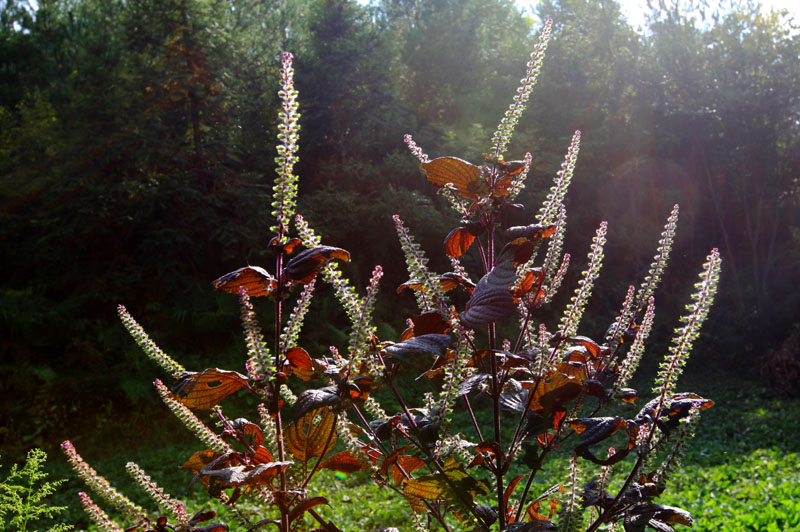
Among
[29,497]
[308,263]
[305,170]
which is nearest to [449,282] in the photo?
[308,263]

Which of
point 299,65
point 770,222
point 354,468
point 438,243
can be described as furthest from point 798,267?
point 354,468

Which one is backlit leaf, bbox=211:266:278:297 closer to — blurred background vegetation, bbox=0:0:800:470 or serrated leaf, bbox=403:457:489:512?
serrated leaf, bbox=403:457:489:512

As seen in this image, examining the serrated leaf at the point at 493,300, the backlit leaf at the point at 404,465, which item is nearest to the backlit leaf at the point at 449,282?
the serrated leaf at the point at 493,300

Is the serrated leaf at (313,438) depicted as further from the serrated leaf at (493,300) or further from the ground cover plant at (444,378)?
the serrated leaf at (493,300)

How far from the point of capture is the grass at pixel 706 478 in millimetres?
3803

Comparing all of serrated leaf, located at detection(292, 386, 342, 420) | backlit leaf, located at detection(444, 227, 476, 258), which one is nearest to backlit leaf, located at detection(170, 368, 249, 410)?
serrated leaf, located at detection(292, 386, 342, 420)

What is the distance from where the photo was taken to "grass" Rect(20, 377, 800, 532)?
380 centimetres

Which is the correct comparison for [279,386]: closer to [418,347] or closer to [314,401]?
[314,401]

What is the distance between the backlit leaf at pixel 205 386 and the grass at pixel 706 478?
6.79ft

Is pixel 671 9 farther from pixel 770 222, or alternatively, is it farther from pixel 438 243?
pixel 438 243

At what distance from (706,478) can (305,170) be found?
8531 mm

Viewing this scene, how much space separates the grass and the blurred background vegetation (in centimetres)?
78

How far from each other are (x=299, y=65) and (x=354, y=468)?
10719 mm

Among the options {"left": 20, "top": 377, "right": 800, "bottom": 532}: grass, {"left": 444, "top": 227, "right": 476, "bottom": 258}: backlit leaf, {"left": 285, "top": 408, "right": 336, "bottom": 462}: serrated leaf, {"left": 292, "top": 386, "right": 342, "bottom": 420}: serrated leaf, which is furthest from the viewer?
{"left": 20, "top": 377, "right": 800, "bottom": 532}: grass
